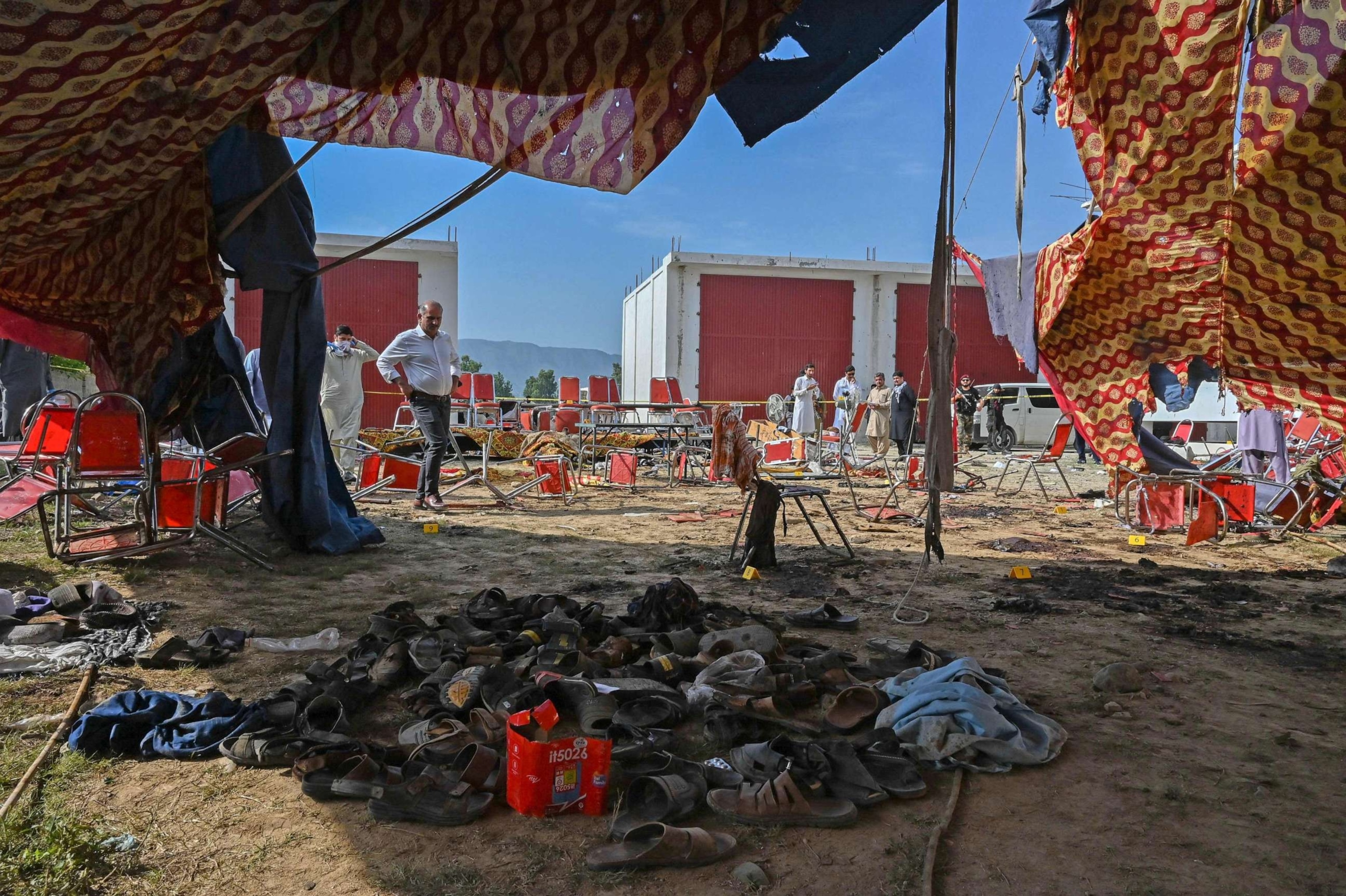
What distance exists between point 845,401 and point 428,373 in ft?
27.3

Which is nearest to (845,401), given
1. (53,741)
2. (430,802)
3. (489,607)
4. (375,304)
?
(489,607)

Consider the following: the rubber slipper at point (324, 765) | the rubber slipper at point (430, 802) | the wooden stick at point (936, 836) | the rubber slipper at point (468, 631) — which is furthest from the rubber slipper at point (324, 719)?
the wooden stick at point (936, 836)

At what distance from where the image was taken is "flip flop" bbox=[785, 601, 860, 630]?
4.11 m

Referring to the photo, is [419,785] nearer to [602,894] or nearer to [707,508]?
[602,894]

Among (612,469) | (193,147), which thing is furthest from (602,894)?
(612,469)

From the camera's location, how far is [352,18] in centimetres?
266

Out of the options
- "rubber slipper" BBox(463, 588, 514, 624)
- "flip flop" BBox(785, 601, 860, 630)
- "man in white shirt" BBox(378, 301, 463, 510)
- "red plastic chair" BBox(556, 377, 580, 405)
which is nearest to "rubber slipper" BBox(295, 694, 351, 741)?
"rubber slipper" BBox(463, 588, 514, 624)

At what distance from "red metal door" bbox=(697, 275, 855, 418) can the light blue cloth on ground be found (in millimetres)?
20725

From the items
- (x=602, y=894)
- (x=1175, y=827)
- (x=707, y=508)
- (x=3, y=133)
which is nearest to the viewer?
(x=602, y=894)

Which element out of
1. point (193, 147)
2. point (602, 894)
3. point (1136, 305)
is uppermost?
point (193, 147)

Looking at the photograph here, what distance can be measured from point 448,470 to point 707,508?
492 centimetres

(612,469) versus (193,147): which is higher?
(193,147)

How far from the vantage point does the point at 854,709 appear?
285 centimetres

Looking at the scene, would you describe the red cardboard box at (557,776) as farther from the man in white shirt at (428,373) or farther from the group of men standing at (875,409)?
the group of men standing at (875,409)
